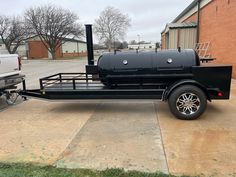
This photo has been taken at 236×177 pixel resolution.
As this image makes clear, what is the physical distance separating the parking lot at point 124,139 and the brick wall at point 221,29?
16.8ft

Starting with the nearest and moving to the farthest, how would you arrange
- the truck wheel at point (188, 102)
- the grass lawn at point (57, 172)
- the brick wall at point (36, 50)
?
the grass lawn at point (57, 172) → the truck wheel at point (188, 102) → the brick wall at point (36, 50)

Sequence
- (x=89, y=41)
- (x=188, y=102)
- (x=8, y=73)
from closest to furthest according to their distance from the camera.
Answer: (x=188, y=102)
(x=89, y=41)
(x=8, y=73)

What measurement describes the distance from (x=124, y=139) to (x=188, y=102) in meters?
1.76

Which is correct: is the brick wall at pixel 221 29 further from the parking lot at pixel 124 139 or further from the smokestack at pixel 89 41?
the smokestack at pixel 89 41

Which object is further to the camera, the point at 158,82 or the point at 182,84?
the point at 158,82

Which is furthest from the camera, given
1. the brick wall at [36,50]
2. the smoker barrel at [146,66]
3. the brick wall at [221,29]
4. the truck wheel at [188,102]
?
the brick wall at [36,50]

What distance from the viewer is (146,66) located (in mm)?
5547

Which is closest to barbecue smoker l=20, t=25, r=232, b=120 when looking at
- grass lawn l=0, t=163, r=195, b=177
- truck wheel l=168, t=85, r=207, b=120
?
truck wheel l=168, t=85, r=207, b=120

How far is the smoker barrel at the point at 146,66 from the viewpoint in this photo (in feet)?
17.6

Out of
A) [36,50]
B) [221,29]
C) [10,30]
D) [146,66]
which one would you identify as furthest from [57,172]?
[36,50]

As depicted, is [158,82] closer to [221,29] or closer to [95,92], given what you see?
[95,92]

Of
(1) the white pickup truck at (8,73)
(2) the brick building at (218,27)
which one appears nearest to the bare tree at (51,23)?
(2) the brick building at (218,27)

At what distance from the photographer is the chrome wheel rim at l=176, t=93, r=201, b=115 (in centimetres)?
501

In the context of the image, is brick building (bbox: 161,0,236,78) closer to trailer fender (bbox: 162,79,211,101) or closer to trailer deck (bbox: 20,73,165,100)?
trailer fender (bbox: 162,79,211,101)
